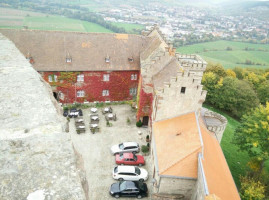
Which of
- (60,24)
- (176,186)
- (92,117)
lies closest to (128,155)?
(176,186)

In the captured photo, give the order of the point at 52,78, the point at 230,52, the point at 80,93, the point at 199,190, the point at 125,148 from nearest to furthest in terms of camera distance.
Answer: the point at 199,190 < the point at 125,148 < the point at 52,78 < the point at 80,93 < the point at 230,52

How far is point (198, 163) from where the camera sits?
20.9 meters

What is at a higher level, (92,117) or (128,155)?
(92,117)

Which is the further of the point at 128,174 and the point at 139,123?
the point at 139,123

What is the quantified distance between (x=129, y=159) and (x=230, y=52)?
95.3 meters

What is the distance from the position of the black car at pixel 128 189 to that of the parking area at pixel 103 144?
85 centimetres

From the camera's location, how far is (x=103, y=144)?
104 ft

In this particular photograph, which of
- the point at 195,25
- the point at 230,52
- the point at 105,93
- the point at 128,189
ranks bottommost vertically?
the point at 128,189

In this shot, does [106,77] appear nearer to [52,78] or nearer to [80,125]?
[52,78]

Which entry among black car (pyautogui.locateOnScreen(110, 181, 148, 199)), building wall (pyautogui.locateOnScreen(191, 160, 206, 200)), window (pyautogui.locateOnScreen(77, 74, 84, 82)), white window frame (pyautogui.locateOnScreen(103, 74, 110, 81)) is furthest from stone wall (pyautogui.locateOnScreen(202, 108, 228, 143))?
window (pyautogui.locateOnScreen(77, 74, 84, 82))

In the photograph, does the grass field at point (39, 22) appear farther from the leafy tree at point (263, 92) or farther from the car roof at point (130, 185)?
the leafy tree at point (263, 92)

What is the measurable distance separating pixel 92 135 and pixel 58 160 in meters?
29.7

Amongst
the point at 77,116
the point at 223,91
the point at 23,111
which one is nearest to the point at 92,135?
the point at 77,116

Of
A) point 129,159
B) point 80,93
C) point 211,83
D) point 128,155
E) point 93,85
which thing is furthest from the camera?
point 211,83
